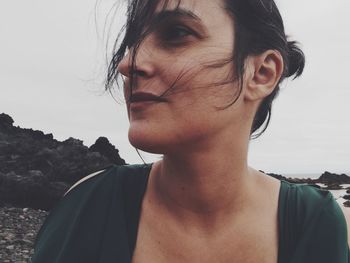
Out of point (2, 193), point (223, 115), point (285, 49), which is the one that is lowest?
point (2, 193)

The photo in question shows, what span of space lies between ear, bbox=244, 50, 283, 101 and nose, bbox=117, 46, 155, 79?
535mm

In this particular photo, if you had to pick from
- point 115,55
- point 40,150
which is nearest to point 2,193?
point 40,150

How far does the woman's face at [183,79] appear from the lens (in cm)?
198

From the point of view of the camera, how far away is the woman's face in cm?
198

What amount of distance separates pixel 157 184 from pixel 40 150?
558 inches

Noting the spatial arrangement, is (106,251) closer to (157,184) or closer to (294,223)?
(157,184)

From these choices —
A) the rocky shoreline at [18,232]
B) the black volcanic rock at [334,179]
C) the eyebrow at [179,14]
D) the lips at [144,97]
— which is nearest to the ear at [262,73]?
the eyebrow at [179,14]

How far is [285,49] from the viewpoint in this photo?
2498mm

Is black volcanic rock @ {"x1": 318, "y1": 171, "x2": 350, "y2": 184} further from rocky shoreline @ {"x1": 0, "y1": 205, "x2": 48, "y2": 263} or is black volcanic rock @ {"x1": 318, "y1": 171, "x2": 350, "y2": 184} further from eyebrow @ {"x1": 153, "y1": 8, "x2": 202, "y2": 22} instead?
eyebrow @ {"x1": 153, "y1": 8, "x2": 202, "y2": 22}

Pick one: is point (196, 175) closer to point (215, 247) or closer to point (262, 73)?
point (215, 247)

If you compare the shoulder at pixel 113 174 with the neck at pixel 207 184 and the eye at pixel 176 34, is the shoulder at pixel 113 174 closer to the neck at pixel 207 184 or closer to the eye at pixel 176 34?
the neck at pixel 207 184

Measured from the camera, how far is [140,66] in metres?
2.02

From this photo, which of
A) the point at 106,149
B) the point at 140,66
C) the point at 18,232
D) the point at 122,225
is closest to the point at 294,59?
the point at 140,66

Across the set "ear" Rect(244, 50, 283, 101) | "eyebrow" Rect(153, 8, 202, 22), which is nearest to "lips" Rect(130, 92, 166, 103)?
"eyebrow" Rect(153, 8, 202, 22)
